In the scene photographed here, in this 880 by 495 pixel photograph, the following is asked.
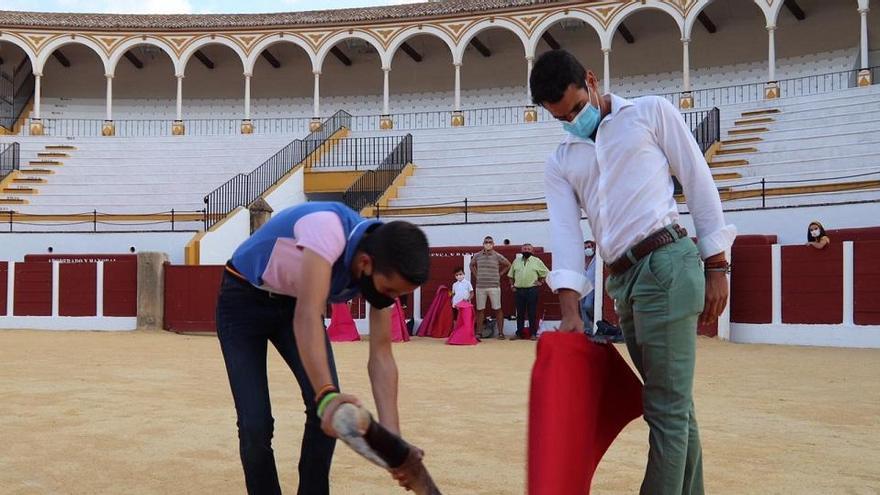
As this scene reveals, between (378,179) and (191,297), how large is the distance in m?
5.99

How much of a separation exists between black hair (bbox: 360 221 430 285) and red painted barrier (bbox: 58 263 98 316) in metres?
12.9

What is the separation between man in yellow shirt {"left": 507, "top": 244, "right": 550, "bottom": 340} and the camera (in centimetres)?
1174

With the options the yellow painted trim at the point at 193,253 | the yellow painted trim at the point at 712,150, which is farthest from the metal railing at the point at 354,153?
the yellow painted trim at the point at 712,150

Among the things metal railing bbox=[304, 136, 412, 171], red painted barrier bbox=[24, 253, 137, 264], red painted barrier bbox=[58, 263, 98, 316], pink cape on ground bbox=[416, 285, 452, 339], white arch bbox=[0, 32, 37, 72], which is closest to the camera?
pink cape on ground bbox=[416, 285, 452, 339]

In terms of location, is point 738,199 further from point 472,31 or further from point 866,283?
point 472,31

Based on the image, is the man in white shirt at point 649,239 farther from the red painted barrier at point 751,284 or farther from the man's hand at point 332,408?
the red painted barrier at point 751,284

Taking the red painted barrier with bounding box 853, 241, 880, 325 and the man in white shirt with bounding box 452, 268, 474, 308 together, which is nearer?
the red painted barrier with bounding box 853, 241, 880, 325

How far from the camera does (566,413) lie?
2371mm

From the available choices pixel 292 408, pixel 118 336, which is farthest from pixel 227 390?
pixel 118 336

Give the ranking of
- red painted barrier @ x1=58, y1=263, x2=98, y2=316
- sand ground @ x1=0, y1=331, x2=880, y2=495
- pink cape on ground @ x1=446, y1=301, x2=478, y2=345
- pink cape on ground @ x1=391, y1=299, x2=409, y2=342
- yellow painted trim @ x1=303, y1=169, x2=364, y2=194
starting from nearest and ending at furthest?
sand ground @ x1=0, y1=331, x2=880, y2=495 < pink cape on ground @ x1=446, y1=301, x2=478, y2=345 < pink cape on ground @ x1=391, y1=299, x2=409, y2=342 < red painted barrier @ x1=58, y1=263, x2=98, y2=316 < yellow painted trim @ x1=303, y1=169, x2=364, y2=194

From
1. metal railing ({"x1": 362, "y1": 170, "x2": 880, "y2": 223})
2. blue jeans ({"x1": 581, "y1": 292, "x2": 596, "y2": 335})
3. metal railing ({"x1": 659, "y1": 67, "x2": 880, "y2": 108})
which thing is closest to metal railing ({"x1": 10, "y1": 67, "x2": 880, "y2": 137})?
metal railing ({"x1": 659, "y1": 67, "x2": 880, "y2": 108})

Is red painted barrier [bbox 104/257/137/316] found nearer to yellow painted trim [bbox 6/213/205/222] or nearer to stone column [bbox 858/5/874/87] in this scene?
yellow painted trim [bbox 6/213/205/222]

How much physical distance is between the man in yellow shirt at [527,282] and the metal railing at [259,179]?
6349 mm

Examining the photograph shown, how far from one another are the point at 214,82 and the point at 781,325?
20879 millimetres
